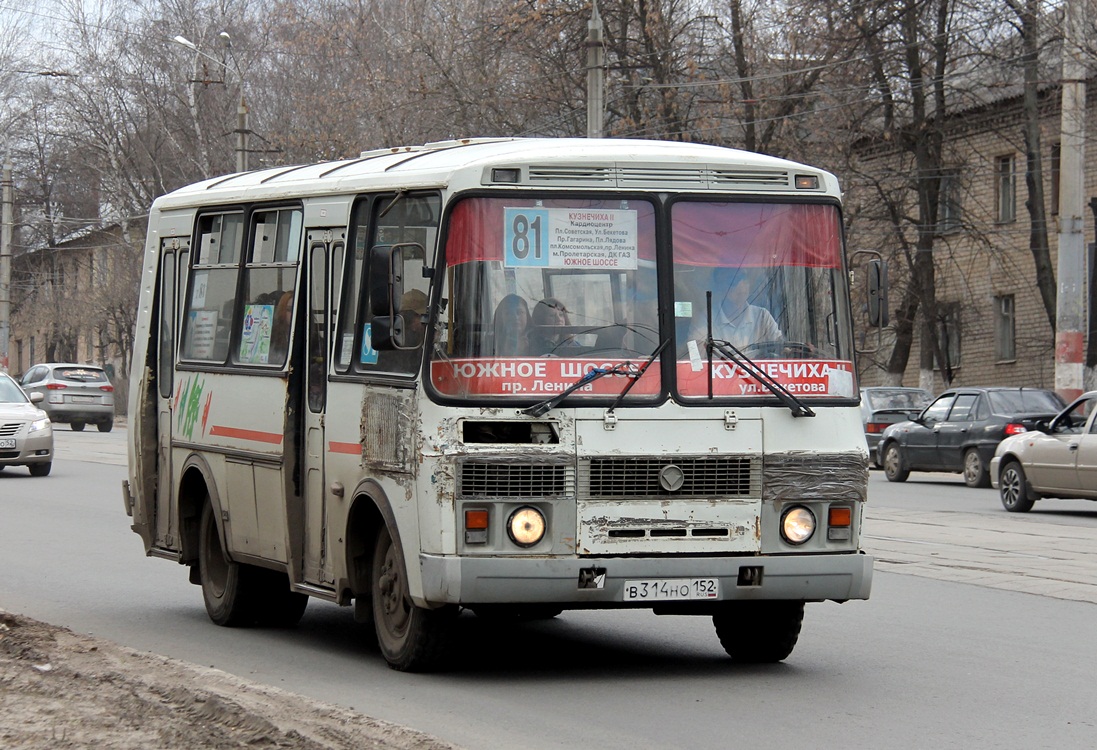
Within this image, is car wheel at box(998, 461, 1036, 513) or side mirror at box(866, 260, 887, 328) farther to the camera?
car wheel at box(998, 461, 1036, 513)

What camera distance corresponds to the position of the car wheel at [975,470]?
26703mm

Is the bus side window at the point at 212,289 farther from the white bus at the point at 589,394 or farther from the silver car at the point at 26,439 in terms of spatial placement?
the silver car at the point at 26,439

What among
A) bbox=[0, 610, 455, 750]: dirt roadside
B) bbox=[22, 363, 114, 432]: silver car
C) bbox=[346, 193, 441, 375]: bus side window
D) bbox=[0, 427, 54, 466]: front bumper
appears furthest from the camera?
bbox=[22, 363, 114, 432]: silver car

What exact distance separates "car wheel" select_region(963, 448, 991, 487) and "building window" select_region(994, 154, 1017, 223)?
20549 millimetres

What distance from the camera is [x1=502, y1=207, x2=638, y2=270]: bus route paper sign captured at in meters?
8.38

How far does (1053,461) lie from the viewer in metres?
21.0

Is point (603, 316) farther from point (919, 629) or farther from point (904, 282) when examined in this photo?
point (904, 282)

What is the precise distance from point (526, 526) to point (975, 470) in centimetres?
1976

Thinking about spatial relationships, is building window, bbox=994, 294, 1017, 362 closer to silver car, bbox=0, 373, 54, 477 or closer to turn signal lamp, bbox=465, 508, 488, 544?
silver car, bbox=0, 373, 54, 477

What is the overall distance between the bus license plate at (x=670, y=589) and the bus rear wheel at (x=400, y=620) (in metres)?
0.86

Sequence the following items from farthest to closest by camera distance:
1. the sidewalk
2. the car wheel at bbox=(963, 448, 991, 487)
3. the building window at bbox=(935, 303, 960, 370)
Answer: the building window at bbox=(935, 303, 960, 370), the car wheel at bbox=(963, 448, 991, 487), the sidewalk

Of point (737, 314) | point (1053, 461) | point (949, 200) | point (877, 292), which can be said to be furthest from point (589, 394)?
point (949, 200)

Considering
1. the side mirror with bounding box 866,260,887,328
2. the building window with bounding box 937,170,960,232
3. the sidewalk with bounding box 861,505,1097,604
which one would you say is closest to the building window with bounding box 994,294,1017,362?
the building window with bounding box 937,170,960,232

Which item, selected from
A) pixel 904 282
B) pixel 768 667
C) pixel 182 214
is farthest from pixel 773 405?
pixel 904 282
